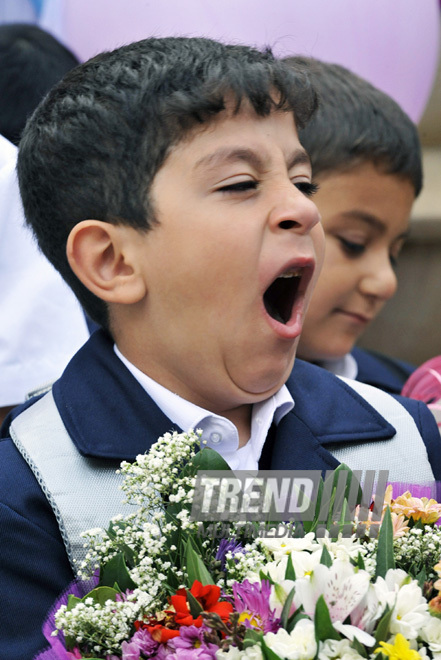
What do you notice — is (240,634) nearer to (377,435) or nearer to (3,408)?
(377,435)

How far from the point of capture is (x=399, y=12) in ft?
8.53

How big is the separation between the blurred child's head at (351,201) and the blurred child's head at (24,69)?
0.78m

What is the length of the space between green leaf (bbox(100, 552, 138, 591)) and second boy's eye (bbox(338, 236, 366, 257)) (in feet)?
5.01

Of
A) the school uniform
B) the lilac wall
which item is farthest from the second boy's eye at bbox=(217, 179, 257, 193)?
the school uniform

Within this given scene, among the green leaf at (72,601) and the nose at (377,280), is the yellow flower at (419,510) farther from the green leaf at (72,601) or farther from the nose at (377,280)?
the nose at (377,280)

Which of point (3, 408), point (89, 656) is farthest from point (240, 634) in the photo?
point (3, 408)

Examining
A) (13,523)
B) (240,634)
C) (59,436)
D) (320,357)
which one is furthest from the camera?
(320,357)

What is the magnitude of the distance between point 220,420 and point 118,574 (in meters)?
0.47

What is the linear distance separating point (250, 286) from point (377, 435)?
39 centimetres

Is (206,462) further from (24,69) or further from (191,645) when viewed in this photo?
(24,69)

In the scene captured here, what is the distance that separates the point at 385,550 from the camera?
1.13 m

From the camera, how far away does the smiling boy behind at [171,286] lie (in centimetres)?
151

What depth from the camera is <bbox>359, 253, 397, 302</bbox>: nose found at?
254 centimetres

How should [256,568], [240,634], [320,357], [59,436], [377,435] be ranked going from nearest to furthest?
[240,634] < [256,568] < [59,436] < [377,435] < [320,357]
